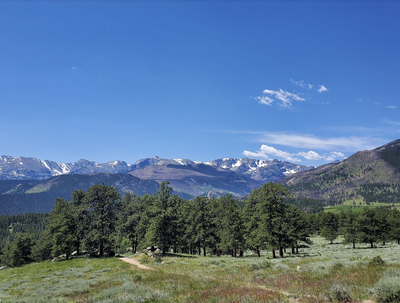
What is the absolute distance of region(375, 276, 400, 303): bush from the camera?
10.9 meters

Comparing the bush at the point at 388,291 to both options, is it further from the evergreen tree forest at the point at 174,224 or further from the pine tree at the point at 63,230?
the pine tree at the point at 63,230

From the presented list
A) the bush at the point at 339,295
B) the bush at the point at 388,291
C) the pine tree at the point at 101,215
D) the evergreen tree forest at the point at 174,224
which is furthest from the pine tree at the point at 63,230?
the bush at the point at 388,291

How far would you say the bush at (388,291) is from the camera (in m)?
10.9

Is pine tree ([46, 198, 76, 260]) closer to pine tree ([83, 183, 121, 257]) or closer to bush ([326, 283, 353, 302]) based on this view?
pine tree ([83, 183, 121, 257])

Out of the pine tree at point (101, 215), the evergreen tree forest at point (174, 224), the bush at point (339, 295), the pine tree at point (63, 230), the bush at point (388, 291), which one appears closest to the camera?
the bush at point (388, 291)

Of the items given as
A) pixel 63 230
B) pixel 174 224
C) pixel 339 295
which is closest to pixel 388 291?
pixel 339 295

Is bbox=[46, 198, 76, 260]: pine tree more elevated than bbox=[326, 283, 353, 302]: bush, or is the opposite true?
bbox=[326, 283, 353, 302]: bush

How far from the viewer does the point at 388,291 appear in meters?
11.2

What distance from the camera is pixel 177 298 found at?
1423cm

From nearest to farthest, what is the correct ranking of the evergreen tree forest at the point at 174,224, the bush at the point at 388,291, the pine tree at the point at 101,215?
the bush at the point at 388,291 < the evergreen tree forest at the point at 174,224 < the pine tree at the point at 101,215

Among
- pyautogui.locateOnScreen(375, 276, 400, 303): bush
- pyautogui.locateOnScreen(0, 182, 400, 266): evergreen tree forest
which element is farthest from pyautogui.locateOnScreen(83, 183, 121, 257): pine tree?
pyautogui.locateOnScreen(375, 276, 400, 303): bush

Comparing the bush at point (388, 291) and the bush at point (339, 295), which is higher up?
the bush at point (388, 291)

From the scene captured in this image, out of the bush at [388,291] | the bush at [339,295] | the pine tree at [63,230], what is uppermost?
the bush at [388,291]

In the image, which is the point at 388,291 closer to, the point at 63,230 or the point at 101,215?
the point at 101,215
